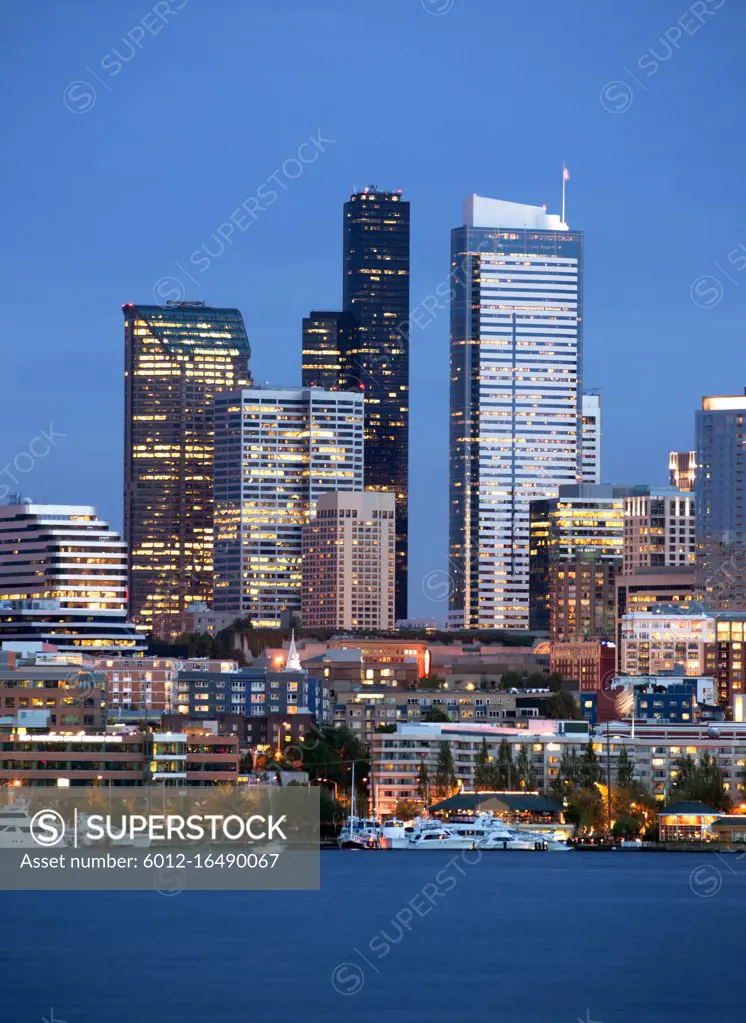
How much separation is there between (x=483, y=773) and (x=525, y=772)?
242cm

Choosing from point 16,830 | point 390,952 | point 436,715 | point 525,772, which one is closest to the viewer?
point 390,952

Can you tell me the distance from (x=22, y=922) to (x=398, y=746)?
6028cm

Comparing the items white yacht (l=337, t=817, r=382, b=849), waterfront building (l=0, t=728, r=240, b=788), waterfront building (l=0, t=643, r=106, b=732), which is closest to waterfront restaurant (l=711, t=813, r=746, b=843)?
white yacht (l=337, t=817, r=382, b=849)

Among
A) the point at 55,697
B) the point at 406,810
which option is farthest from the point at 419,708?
the point at 55,697

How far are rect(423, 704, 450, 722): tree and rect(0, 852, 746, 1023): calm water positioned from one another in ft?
224

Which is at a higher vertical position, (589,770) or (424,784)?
(589,770)

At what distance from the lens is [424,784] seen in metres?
146

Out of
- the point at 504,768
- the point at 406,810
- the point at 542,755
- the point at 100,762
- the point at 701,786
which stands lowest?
the point at 406,810

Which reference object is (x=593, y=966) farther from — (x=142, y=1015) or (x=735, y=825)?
(x=735, y=825)

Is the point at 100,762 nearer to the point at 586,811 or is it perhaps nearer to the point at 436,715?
the point at 586,811

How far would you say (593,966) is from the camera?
7875cm

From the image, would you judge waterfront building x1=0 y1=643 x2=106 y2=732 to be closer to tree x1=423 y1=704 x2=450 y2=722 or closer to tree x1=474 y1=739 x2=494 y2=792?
tree x1=474 y1=739 x2=494 y2=792

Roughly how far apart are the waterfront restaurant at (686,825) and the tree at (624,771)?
6.18 m

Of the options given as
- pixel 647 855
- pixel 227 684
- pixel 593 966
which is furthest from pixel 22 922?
pixel 227 684
